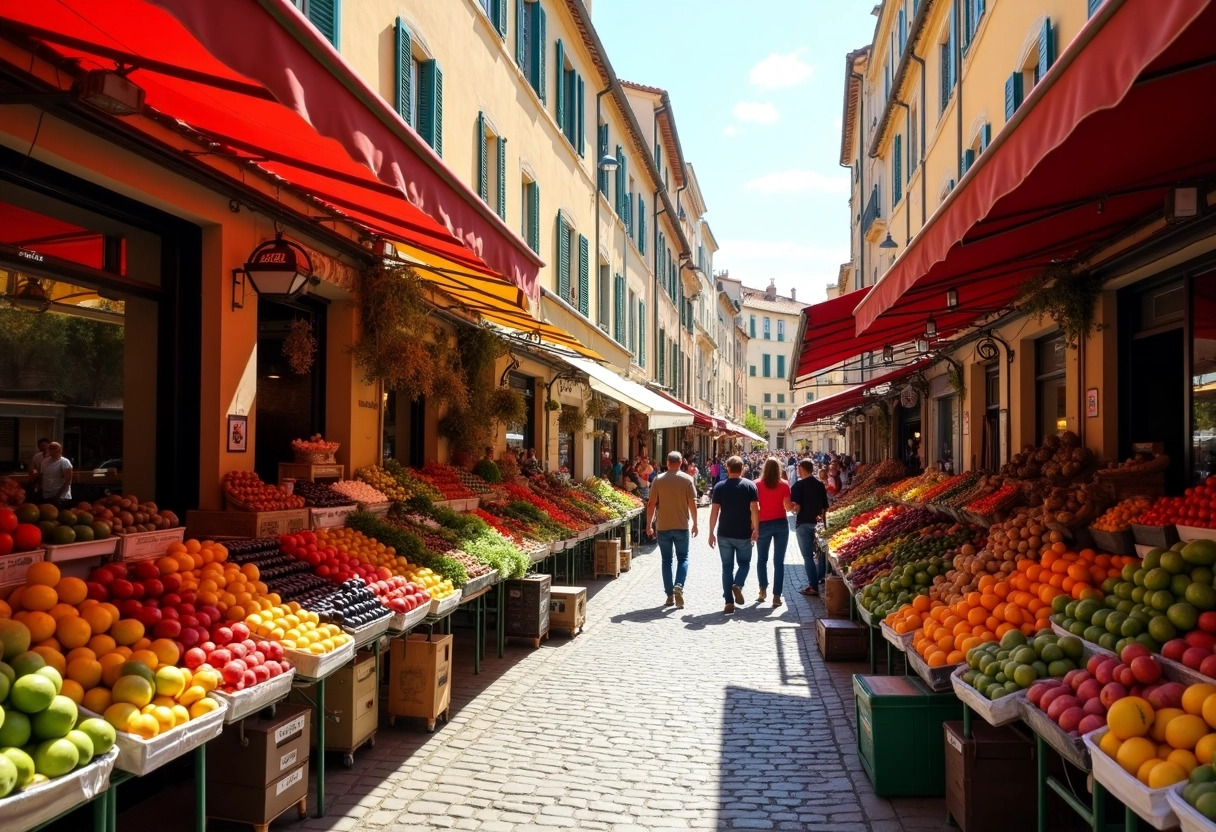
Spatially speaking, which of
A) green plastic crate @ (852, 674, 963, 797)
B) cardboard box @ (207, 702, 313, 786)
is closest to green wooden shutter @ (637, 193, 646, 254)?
green plastic crate @ (852, 674, 963, 797)

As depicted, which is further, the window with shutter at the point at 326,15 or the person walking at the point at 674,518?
the person walking at the point at 674,518

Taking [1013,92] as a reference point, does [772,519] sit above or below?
below

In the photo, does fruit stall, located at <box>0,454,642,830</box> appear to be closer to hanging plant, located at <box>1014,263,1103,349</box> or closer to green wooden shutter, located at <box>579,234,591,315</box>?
hanging plant, located at <box>1014,263,1103,349</box>

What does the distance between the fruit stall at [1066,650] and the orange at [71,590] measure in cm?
425

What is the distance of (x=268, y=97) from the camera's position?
439cm

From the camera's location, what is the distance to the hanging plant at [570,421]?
18.2 metres

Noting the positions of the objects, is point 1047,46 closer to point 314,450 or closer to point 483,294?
point 483,294

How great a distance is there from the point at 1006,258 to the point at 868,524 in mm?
5925

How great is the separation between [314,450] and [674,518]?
17.6ft

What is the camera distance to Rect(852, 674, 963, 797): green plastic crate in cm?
540

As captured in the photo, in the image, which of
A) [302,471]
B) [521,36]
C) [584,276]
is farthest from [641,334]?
[302,471]

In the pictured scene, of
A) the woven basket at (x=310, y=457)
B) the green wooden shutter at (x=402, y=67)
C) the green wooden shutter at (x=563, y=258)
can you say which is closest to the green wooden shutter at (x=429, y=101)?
the green wooden shutter at (x=402, y=67)

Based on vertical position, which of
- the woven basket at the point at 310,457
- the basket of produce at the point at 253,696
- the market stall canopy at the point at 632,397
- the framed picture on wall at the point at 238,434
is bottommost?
the basket of produce at the point at 253,696

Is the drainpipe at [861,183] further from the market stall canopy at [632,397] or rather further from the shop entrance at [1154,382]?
the shop entrance at [1154,382]
